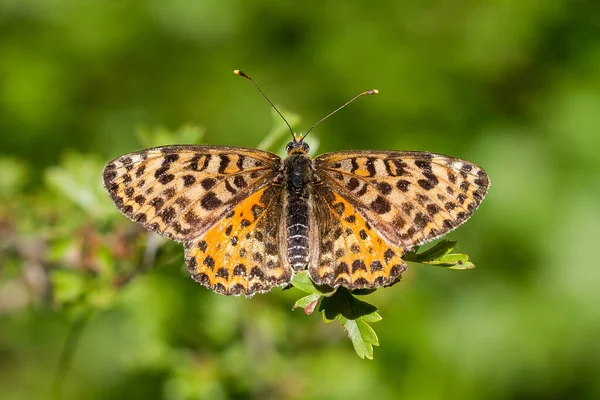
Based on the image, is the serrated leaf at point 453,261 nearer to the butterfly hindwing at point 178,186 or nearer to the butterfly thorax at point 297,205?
the butterfly thorax at point 297,205

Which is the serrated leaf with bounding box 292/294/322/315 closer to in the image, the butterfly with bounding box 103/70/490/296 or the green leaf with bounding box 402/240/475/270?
the butterfly with bounding box 103/70/490/296

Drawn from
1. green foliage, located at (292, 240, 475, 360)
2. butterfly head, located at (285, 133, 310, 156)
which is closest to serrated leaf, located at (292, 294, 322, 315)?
green foliage, located at (292, 240, 475, 360)

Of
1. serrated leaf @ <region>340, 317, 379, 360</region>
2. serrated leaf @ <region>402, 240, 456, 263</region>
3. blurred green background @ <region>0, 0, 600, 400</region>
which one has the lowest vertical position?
serrated leaf @ <region>340, 317, 379, 360</region>

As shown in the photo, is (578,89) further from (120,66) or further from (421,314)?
(120,66)

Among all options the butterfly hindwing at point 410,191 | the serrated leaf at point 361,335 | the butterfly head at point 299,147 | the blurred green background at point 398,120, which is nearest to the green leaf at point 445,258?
the butterfly hindwing at point 410,191

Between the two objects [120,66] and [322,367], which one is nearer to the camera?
[322,367]

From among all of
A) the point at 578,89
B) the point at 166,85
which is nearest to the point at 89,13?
the point at 166,85

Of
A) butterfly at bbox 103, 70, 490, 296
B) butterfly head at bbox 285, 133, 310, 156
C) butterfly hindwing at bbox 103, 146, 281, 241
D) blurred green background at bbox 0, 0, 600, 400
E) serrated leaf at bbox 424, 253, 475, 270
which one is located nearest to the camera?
serrated leaf at bbox 424, 253, 475, 270
